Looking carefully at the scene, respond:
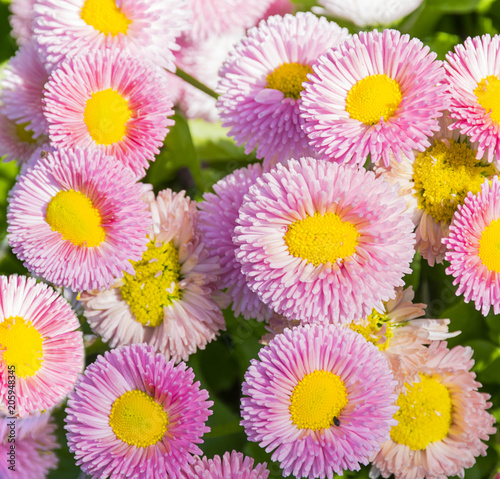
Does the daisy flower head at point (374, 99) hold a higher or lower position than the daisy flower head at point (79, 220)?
higher

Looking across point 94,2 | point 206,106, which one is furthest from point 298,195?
point 206,106

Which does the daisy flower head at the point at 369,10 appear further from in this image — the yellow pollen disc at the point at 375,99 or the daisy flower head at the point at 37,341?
the daisy flower head at the point at 37,341

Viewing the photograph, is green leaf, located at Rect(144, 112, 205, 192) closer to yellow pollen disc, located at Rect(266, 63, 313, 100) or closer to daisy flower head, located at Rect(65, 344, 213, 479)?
yellow pollen disc, located at Rect(266, 63, 313, 100)

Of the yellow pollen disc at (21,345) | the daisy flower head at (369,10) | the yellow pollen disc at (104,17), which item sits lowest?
the yellow pollen disc at (21,345)

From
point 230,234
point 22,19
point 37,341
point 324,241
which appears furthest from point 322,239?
point 22,19

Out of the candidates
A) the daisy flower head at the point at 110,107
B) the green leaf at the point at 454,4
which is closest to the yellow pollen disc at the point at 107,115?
the daisy flower head at the point at 110,107

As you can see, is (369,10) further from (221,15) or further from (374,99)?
(374,99)

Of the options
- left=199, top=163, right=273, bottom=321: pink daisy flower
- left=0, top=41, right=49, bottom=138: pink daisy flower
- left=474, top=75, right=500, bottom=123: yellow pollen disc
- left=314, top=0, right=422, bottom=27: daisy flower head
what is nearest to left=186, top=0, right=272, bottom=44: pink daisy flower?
left=314, top=0, right=422, bottom=27: daisy flower head

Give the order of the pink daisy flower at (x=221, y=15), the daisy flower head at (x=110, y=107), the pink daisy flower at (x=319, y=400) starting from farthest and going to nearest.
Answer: the pink daisy flower at (x=221, y=15) → the daisy flower head at (x=110, y=107) → the pink daisy flower at (x=319, y=400)
